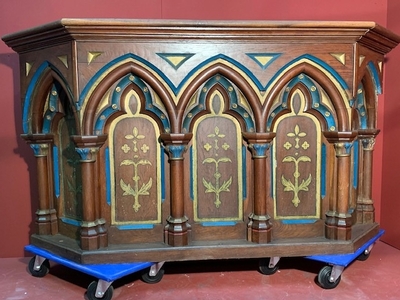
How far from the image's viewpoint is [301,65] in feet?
8.42

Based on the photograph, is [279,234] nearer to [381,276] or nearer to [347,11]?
[381,276]

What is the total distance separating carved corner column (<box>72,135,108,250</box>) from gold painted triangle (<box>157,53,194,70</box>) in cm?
57

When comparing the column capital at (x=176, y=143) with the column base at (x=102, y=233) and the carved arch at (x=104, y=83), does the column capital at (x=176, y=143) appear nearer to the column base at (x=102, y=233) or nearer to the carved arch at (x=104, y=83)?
the carved arch at (x=104, y=83)

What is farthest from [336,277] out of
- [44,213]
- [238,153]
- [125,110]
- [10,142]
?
[10,142]

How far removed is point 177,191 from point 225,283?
0.66 meters

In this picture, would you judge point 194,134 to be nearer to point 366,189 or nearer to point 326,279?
point 326,279

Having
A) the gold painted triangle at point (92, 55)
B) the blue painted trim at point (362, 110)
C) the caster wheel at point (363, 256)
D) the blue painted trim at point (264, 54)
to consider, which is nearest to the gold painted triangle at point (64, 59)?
the gold painted triangle at point (92, 55)

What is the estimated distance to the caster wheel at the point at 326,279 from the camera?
2600 millimetres

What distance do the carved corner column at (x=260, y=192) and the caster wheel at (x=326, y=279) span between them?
37 centimetres

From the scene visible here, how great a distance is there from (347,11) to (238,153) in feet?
5.20

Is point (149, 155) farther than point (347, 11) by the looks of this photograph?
No

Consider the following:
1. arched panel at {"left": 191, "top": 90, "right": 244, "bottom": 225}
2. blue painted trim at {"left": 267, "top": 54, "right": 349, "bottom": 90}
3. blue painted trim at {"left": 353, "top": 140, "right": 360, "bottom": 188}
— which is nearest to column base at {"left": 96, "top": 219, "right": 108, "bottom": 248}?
arched panel at {"left": 191, "top": 90, "right": 244, "bottom": 225}

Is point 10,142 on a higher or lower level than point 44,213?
higher

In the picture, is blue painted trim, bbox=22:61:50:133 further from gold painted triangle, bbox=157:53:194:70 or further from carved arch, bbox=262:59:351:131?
carved arch, bbox=262:59:351:131
